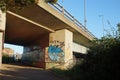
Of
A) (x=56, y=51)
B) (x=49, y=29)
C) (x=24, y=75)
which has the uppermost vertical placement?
(x=49, y=29)

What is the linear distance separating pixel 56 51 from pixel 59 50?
42cm

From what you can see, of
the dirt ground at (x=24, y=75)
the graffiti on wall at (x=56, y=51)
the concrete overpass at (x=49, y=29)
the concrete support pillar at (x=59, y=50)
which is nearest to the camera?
the dirt ground at (x=24, y=75)

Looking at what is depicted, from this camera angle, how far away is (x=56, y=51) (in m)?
34.5

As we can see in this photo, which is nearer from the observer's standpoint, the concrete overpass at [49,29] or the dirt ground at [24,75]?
the dirt ground at [24,75]

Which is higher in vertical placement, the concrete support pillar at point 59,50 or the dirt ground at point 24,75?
the concrete support pillar at point 59,50

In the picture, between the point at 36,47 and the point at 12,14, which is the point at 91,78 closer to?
the point at 12,14

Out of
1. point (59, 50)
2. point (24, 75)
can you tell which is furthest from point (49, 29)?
point (24, 75)

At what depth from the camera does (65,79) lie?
2170 cm

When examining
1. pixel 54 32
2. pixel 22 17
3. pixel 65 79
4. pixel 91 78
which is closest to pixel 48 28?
pixel 54 32

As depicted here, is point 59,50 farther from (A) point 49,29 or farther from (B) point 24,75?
(B) point 24,75

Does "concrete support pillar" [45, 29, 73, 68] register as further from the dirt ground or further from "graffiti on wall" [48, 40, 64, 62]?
the dirt ground

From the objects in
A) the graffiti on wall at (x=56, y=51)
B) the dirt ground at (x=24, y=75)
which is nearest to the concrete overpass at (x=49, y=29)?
the graffiti on wall at (x=56, y=51)

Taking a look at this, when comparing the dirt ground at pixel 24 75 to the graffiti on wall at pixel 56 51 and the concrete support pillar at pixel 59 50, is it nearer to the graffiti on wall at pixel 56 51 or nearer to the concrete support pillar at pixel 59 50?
the concrete support pillar at pixel 59 50

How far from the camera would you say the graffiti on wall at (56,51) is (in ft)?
111
